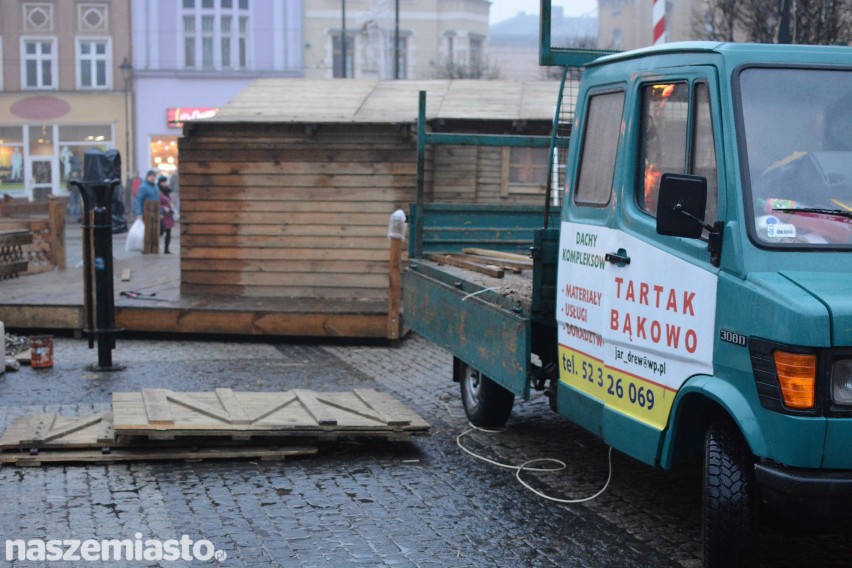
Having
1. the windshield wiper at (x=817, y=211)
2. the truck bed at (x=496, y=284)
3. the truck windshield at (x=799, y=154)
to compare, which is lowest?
the truck bed at (x=496, y=284)

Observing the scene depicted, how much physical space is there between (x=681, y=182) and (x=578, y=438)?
3.53 metres

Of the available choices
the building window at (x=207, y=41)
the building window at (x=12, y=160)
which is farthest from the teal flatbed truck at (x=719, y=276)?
the building window at (x=12, y=160)

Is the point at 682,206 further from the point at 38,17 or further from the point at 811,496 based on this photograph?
the point at 38,17

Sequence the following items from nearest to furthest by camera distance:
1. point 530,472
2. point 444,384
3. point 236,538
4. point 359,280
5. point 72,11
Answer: point 236,538 → point 530,472 → point 444,384 → point 359,280 → point 72,11

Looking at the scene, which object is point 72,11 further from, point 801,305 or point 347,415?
point 801,305

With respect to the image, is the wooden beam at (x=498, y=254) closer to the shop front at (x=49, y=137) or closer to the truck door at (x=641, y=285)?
the truck door at (x=641, y=285)

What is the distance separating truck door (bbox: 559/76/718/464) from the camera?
518cm

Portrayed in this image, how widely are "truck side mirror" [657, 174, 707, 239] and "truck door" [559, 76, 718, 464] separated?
0.51ft

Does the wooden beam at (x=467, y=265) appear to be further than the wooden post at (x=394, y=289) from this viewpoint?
No

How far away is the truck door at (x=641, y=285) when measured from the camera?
5.18 metres

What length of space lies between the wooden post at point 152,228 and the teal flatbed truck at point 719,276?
16277mm

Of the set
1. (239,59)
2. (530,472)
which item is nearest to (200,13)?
(239,59)

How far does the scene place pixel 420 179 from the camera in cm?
915

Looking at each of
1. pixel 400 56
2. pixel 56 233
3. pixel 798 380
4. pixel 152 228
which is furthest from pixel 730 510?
pixel 400 56
